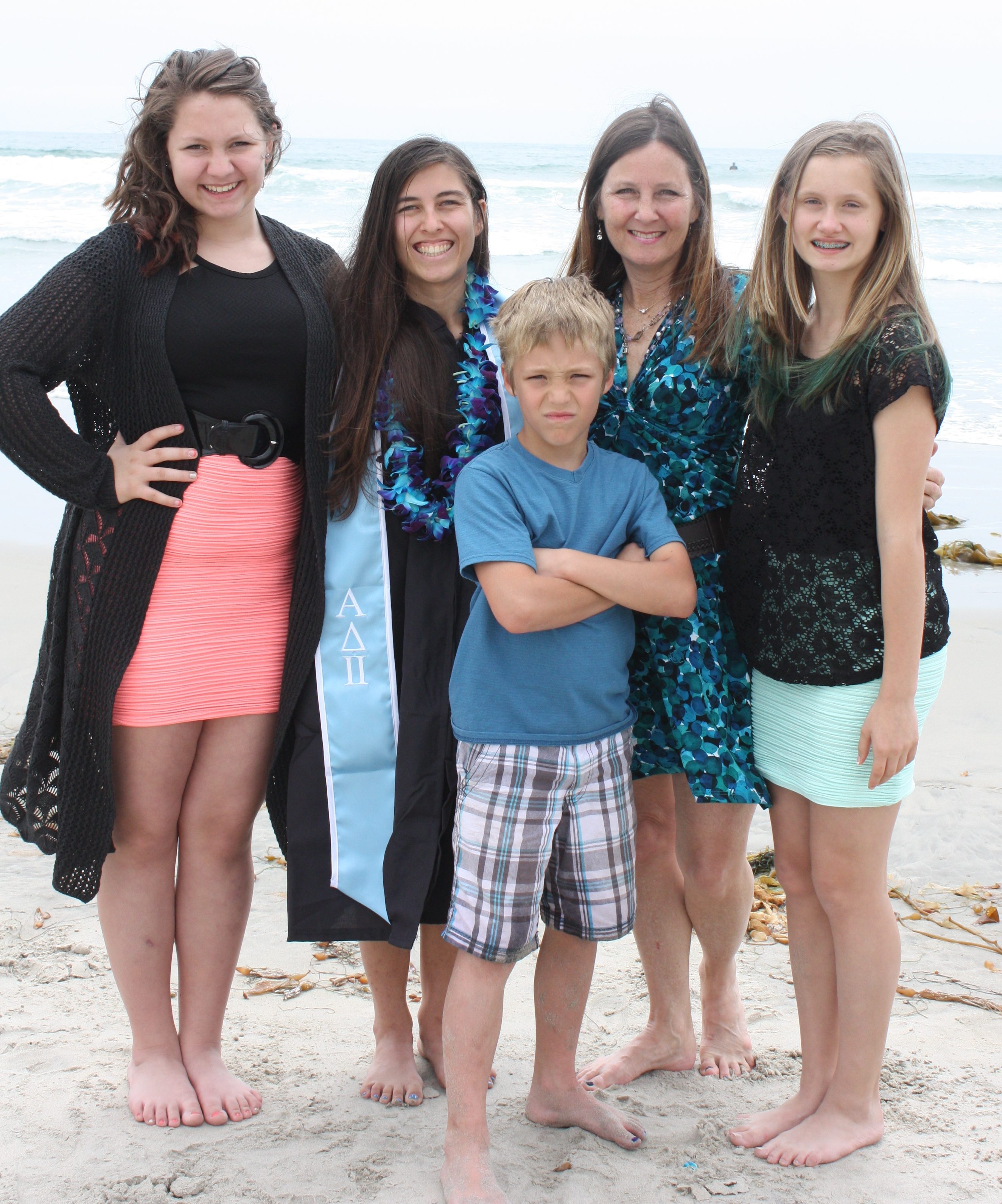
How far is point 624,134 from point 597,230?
23 centimetres

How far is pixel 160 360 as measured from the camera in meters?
2.36

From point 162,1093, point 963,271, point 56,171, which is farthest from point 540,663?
point 56,171

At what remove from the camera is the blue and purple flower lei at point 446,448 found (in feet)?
7.95

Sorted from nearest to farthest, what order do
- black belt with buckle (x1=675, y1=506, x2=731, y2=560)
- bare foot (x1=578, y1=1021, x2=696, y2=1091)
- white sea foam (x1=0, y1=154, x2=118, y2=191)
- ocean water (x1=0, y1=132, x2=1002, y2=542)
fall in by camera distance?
black belt with buckle (x1=675, y1=506, x2=731, y2=560)
bare foot (x1=578, y1=1021, x2=696, y2=1091)
ocean water (x1=0, y1=132, x2=1002, y2=542)
white sea foam (x1=0, y1=154, x2=118, y2=191)

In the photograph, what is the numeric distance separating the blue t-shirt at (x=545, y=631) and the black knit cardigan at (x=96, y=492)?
0.43m

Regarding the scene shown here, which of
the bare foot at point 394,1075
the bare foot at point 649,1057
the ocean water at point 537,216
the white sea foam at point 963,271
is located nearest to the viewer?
the bare foot at point 394,1075

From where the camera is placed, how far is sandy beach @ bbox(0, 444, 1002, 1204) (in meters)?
2.31

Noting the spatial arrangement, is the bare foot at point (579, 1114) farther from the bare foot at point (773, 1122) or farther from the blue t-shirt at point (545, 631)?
the blue t-shirt at point (545, 631)

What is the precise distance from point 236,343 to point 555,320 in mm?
692

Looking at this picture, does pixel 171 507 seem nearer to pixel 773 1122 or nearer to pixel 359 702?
pixel 359 702

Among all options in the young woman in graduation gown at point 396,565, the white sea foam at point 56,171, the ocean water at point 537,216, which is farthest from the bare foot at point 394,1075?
the white sea foam at point 56,171

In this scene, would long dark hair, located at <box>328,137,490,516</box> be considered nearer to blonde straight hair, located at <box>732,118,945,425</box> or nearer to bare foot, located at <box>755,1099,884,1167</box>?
blonde straight hair, located at <box>732,118,945,425</box>

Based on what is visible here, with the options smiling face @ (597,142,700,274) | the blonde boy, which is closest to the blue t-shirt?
the blonde boy

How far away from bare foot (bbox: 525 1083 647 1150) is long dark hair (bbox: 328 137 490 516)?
140 cm
